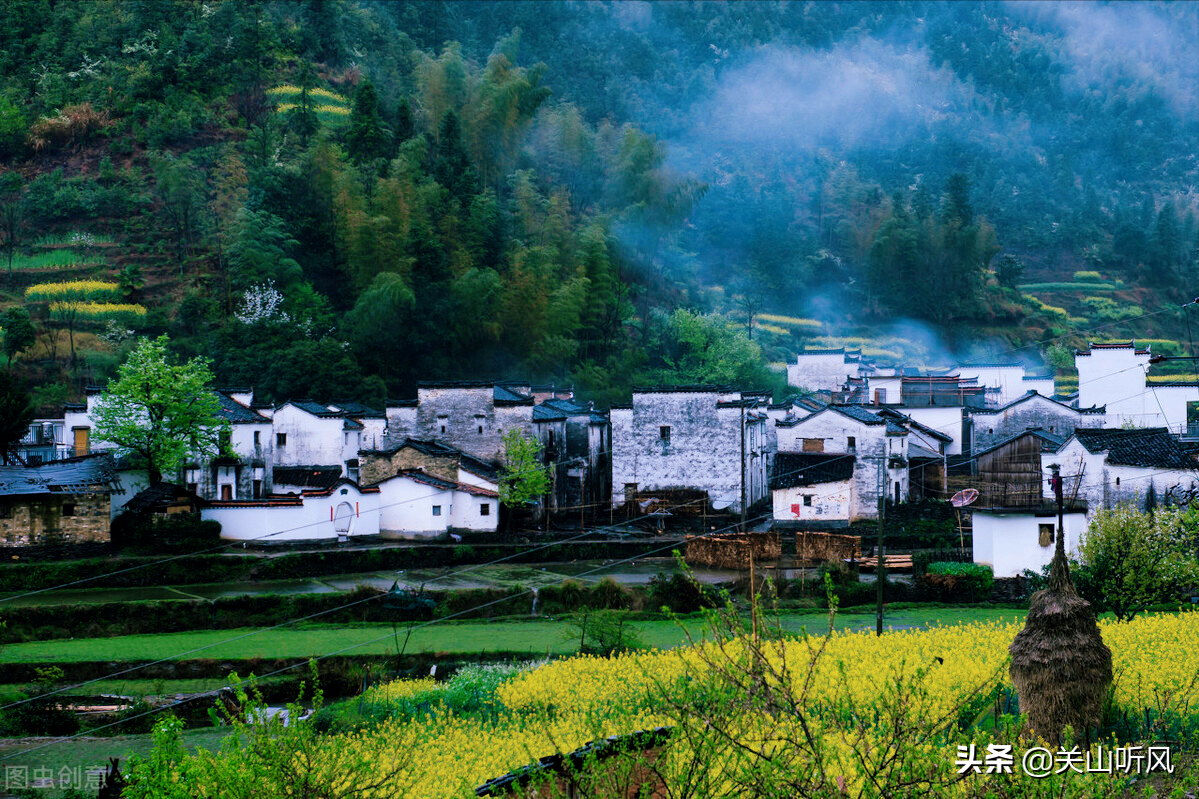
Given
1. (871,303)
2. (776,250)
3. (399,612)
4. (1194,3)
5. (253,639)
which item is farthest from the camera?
(1194,3)

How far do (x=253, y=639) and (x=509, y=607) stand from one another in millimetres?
5317

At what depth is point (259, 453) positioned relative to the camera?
103ft

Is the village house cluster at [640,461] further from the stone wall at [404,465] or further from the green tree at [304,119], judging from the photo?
the green tree at [304,119]

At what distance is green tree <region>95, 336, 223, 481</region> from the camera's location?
27.4 metres

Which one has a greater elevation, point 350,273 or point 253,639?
point 350,273

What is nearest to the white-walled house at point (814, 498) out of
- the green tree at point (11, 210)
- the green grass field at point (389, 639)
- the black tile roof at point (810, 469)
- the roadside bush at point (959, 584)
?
the black tile roof at point (810, 469)

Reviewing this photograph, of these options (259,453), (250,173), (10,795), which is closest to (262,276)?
(250,173)

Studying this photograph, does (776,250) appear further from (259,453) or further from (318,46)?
(259,453)

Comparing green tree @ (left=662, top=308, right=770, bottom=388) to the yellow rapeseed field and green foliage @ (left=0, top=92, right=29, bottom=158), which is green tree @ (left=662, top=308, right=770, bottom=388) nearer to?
the yellow rapeseed field

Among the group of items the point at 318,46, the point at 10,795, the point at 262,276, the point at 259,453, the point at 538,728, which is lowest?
the point at 10,795

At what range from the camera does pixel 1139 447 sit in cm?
2388

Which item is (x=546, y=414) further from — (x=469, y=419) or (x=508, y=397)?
(x=469, y=419)

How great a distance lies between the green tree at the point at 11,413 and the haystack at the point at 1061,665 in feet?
86.5

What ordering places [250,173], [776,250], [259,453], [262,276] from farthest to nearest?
1. [776,250]
2. [250,173]
3. [262,276]
4. [259,453]
